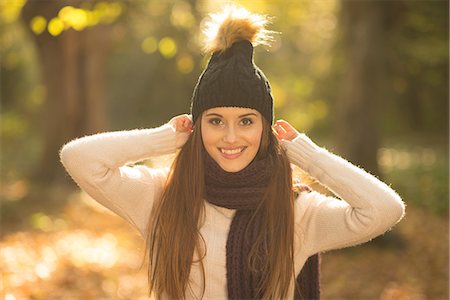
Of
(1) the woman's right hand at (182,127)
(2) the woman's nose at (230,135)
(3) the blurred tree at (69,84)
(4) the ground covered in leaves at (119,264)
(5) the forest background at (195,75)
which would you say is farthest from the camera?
(3) the blurred tree at (69,84)

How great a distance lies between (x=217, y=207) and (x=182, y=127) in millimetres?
459

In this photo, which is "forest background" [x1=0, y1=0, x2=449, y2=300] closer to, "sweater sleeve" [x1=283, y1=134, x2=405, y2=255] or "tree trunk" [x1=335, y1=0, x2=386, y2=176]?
"tree trunk" [x1=335, y1=0, x2=386, y2=176]

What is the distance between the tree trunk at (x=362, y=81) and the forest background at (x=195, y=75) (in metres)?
0.01

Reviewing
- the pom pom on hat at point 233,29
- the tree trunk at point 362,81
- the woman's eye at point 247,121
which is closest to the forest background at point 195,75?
the tree trunk at point 362,81

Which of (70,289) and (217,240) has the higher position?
(217,240)

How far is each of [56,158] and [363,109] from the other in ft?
22.6

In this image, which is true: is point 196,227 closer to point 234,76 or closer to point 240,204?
point 240,204

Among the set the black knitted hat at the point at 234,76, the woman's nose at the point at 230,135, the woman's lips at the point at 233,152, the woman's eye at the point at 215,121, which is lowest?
A: the woman's lips at the point at 233,152

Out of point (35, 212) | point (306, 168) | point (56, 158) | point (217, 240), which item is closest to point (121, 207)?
point (217, 240)

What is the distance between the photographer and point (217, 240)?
10.0 feet

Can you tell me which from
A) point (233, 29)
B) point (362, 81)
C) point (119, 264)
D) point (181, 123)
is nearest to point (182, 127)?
point (181, 123)

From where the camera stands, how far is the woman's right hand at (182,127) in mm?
3131

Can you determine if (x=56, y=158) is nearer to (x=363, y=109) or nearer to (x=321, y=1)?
(x=363, y=109)

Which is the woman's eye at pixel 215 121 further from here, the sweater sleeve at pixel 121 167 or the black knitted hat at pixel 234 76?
the sweater sleeve at pixel 121 167
